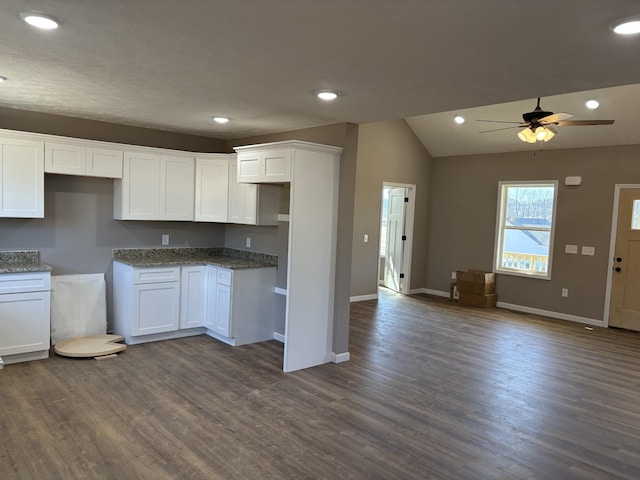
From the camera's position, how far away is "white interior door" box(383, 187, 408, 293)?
877 centimetres

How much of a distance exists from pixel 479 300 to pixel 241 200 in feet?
15.2

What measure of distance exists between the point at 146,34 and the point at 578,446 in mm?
3738

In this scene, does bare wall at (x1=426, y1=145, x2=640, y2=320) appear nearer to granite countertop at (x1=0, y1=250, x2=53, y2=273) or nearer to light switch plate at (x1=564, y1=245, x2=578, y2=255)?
light switch plate at (x1=564, y1=245, x2=578, y2=255)

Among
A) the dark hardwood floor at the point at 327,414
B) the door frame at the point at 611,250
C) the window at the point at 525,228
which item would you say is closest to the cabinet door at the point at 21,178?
the dark hardwood floor at the point at 327,414

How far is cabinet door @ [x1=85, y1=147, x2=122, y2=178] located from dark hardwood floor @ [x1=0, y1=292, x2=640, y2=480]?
1.89 m

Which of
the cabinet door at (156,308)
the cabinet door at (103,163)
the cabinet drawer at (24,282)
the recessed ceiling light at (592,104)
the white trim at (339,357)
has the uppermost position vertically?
the recessed ceiling light at (592,104)

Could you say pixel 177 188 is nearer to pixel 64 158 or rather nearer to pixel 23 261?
pixel 64 158

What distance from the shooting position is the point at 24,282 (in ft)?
13.6

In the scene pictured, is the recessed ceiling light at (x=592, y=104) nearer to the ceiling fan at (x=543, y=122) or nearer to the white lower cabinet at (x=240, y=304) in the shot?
the ceiling fan at (x=543, y=122)

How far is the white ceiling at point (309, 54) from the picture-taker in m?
1.97

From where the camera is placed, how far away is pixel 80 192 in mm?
4973

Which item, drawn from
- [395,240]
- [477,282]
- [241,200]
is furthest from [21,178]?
[477,282]

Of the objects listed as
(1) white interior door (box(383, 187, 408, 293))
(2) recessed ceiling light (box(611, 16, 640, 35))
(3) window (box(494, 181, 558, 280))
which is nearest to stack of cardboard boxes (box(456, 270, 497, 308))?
(3) window (box(494, 181, 558, 280))

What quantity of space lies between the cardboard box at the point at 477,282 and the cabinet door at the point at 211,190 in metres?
4.50
